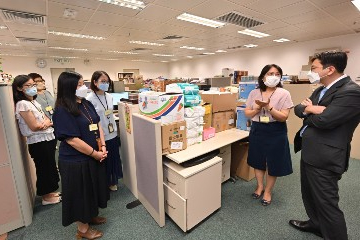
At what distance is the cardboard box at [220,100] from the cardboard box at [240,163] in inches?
20.3

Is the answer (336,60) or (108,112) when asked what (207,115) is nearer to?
(108,112)

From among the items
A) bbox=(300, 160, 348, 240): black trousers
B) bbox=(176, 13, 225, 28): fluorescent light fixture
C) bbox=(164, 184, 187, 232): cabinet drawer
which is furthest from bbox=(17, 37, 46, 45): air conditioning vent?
bbox=(300, 160, 348, 240): black trousers

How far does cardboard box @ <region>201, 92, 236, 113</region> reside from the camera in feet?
7.52

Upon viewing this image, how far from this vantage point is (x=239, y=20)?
14.9 ft

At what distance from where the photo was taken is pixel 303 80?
383 centimetres

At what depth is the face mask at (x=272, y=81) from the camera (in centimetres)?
186

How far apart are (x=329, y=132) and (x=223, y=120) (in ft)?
4.05

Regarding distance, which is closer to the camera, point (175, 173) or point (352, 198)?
point (175, 173)

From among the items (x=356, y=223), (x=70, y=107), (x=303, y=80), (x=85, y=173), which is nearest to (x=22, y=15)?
(x=70, y=107)

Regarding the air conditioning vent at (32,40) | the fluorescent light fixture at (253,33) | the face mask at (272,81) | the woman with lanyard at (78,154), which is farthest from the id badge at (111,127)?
the air conditioning vent at (32,40)

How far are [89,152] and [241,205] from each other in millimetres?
1640

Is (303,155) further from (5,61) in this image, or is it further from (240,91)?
(5,61)

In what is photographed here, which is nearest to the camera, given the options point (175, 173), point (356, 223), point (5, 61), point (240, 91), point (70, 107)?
point (70, 107)

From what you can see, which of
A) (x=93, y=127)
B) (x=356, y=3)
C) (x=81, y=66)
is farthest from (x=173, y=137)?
(x=81, y=66)
